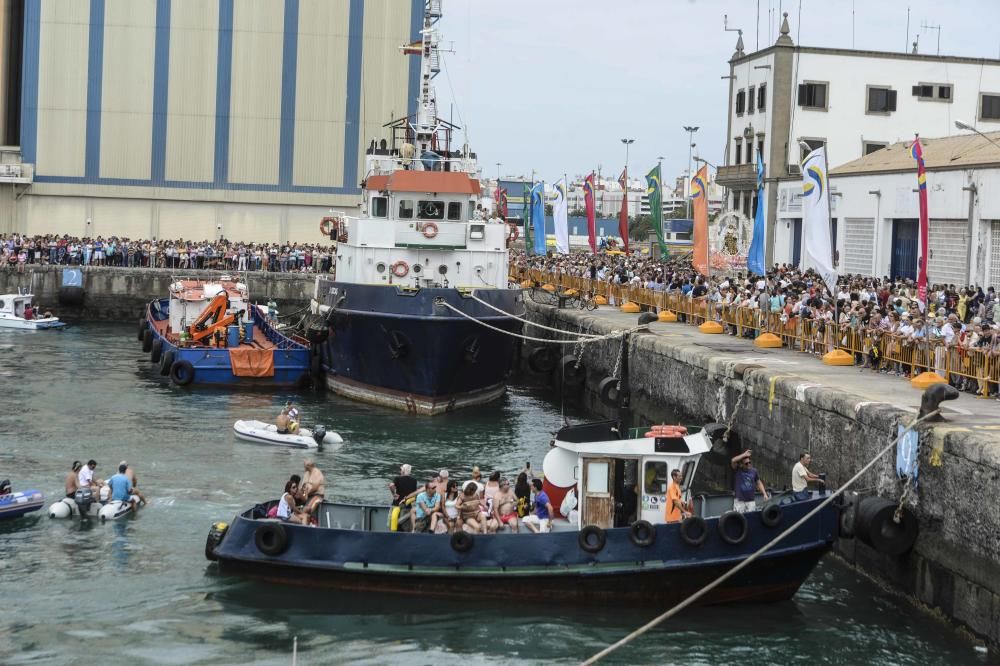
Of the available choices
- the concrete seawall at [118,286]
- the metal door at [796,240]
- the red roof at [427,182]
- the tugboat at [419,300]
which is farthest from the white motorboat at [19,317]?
the metal door at [796,240]

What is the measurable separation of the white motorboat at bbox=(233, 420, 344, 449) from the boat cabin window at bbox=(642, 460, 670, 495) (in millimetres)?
11734

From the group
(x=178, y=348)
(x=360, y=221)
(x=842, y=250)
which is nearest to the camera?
(x=360, y=221)

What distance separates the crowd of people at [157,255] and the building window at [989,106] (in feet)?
93.2

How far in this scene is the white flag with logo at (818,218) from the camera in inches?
993

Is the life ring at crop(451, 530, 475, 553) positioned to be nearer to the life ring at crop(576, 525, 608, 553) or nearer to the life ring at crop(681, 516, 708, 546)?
the life ring at crop(576, 525, 608, 553)

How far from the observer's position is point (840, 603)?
18.5 meters

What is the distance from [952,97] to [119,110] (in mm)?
36972

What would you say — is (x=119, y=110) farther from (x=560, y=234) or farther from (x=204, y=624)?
(x=204, y=624)

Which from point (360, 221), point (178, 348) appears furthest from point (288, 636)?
point (178, 348)

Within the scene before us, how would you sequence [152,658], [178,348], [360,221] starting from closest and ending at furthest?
[152,658] → [360,221] → [178,348]

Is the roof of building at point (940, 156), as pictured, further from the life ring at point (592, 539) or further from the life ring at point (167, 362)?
the life ring at point (167, 362)

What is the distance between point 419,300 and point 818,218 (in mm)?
11226

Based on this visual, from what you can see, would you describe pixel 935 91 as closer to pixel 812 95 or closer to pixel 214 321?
pixel 812 95

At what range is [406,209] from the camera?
36.5 m
